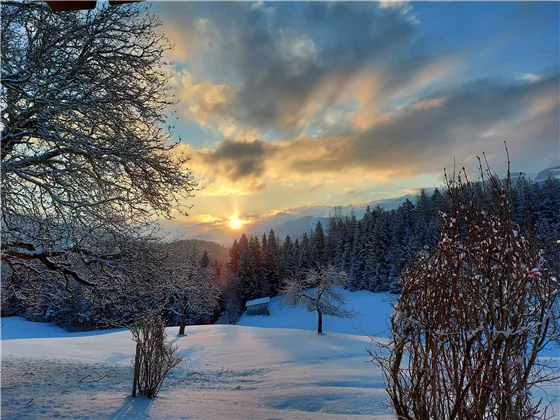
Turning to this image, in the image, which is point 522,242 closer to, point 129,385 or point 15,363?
point 129,385

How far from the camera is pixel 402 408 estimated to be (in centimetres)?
312

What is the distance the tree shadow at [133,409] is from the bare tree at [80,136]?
8.39 ft

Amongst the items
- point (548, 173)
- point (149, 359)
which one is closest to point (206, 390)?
point (149, 359)

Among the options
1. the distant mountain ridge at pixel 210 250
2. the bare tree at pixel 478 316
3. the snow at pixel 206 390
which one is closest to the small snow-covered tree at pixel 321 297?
the distant mountain ridge at pixel 210 250

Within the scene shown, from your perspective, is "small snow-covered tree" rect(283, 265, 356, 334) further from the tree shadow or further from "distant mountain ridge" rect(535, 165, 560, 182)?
the tree shadow

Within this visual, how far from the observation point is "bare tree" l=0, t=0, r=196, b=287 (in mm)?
4887

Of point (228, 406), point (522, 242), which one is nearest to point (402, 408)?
point (522, 242)

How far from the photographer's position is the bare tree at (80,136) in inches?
192

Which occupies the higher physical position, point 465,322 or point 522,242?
point 522,242

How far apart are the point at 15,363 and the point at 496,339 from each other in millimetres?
12472

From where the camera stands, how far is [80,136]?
503cm

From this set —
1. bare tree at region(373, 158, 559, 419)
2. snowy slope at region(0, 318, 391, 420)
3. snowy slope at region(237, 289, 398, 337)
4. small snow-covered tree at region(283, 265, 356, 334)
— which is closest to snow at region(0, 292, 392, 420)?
snowy slope at region(0, 318, 391, 420)

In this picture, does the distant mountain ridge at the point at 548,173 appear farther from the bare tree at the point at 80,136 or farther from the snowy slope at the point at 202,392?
the bare tree at the point at 80,136

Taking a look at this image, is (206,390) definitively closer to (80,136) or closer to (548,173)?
(80,136)
